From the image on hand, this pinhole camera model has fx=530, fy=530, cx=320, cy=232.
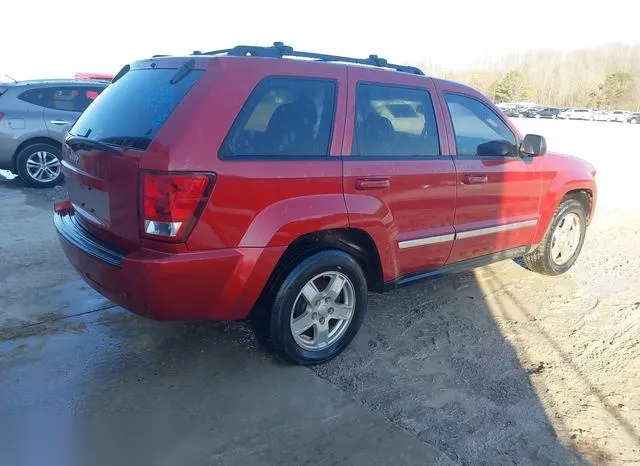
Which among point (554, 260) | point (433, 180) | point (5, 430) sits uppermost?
point (433, 180)

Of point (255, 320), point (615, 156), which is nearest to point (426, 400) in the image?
point (255, 320)

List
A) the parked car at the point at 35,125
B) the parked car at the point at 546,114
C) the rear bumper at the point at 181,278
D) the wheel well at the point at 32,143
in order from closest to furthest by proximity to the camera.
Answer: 1. the rear bumper at the point at 181,278
2. the parked car at the point at 35,125
3. the wheel well at the point at 32,143
4. the parked car at the point at 546,114

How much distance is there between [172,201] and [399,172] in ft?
5.02

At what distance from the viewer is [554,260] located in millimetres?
5137

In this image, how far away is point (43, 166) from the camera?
8.47 meters

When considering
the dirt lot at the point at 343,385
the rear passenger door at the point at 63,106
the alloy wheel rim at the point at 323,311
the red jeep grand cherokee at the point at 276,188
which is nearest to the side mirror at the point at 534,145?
the red jeep grand cherokee at the point at 276,188

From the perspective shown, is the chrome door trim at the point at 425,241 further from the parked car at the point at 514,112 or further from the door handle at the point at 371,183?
the parked car at the point at 514,112

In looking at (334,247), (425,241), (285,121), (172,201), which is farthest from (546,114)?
(172,201)

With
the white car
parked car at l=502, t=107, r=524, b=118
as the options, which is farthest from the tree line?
the white car

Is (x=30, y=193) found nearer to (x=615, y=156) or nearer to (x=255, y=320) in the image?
(x=255, y=320)

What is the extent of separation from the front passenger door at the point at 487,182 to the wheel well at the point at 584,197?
2.52 feet

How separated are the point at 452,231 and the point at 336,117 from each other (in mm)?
1335

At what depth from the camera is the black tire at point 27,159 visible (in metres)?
8.27

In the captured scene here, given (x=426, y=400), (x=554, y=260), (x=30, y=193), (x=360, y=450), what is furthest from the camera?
(x=30, y=193)
